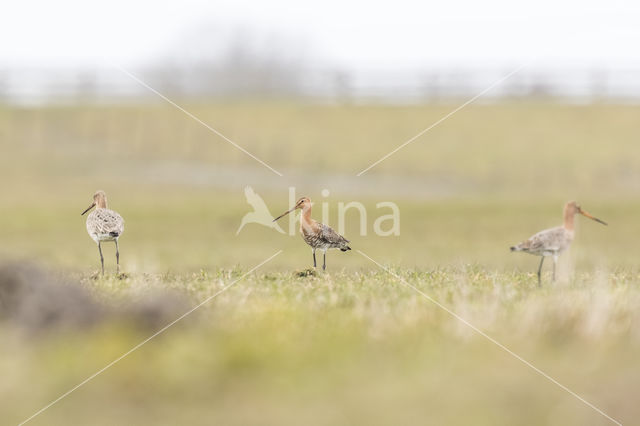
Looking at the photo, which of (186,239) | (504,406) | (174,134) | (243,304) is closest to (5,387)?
(243,304)

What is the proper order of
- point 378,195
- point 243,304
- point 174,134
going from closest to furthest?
point 243,304 < point 378,195 < point 174,134

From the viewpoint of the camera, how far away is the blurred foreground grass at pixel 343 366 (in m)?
5.91

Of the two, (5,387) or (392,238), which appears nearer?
(5,387)

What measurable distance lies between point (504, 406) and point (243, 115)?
44.8 meters

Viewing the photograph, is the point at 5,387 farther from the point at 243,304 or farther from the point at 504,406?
the point at 504,406

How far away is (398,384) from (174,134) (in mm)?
44229

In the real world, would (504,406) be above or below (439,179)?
above

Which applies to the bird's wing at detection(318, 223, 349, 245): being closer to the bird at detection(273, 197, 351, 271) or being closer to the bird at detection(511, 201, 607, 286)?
the bird at detection(273, 197, 351, 271)

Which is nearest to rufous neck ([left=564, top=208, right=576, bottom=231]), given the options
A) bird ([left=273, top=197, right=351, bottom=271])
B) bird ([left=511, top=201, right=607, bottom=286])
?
bird ([left=511, top=201, right=607, bottom=286])

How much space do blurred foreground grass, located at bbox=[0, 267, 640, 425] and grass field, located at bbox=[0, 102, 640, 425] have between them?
0.02 metres

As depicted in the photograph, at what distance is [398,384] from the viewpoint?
632cm

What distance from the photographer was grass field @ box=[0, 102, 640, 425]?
621 cm

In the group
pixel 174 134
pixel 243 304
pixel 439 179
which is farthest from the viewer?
pixel 174 134

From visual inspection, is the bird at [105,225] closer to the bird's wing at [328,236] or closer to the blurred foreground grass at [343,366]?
the bird's wing at [328,236]
